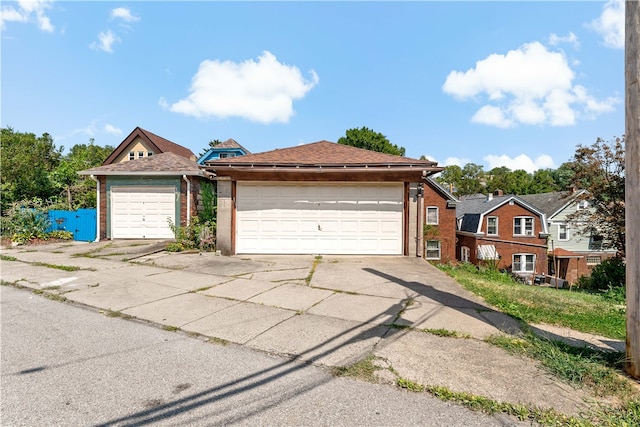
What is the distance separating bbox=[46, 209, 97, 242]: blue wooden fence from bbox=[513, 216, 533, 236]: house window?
2691 centimetres

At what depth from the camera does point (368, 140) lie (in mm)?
36000

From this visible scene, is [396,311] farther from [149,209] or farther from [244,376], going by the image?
[149,209]

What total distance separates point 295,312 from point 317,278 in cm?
210

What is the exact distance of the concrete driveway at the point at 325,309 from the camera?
2.71 metres

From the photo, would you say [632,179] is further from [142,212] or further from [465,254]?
[465,254]

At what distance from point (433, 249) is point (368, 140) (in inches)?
749

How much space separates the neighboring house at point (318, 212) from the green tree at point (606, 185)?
33.6 ft

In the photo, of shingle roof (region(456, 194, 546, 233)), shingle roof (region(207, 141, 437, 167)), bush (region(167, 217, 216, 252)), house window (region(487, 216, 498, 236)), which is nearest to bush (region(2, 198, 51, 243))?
bush (region(167, 217, 216, 252))

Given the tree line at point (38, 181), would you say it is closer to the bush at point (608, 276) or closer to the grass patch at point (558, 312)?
the grass patch at point (558, 312)

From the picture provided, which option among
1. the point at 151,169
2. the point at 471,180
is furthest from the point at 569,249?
the point at 471,180

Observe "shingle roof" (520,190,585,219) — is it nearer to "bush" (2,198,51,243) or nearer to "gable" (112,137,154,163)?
"bush" (2,198,51,243)

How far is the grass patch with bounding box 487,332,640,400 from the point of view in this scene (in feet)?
7.94

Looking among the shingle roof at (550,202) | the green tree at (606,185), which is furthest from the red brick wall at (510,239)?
the green tree at (606,185)

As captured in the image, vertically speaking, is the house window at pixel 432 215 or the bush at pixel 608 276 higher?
the house window at pixel 432 215
